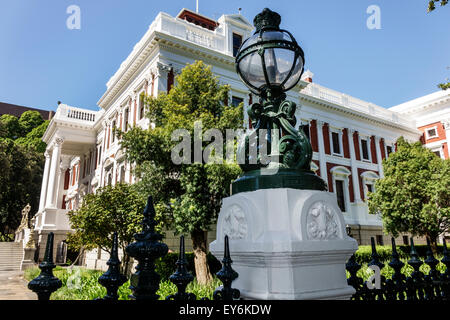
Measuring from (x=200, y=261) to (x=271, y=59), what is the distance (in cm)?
904

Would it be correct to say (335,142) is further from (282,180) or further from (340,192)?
(282,180)

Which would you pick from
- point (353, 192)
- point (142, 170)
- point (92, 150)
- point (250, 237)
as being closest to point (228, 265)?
point (250, 237)

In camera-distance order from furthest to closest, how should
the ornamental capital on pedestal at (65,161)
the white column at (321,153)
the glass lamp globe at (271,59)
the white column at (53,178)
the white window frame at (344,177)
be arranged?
1. the ornamental capital on pedestal at (65,161)
2. the white window frame at (344,177)
3. the white column at (321,153)
4. the white column at (53,178)
5. the glass lamp globe at (271,59)

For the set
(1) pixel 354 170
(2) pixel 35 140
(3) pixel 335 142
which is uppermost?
(2) pixel 35 140

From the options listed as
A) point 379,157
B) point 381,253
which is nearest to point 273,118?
point 381,253

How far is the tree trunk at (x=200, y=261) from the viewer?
33.9 feet

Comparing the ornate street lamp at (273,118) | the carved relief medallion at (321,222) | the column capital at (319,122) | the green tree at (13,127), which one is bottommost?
the carved relief medallion at (321,222)

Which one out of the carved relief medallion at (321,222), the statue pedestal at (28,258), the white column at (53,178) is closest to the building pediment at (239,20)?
the white column at (53,178)

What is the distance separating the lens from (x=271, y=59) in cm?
276

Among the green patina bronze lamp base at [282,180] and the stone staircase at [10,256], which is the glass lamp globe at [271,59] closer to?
the green patina bronze lamp base at [282,180]

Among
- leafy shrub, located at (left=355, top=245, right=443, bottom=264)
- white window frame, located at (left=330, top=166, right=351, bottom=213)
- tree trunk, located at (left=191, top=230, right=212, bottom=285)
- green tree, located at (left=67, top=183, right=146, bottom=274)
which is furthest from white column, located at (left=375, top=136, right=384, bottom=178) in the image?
green tree, located at (left=67, top=183, right=146, bottom=274)

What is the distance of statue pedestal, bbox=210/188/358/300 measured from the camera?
78.4 inches

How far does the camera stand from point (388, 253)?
17.0 m

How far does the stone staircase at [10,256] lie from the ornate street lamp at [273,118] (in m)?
25.0
